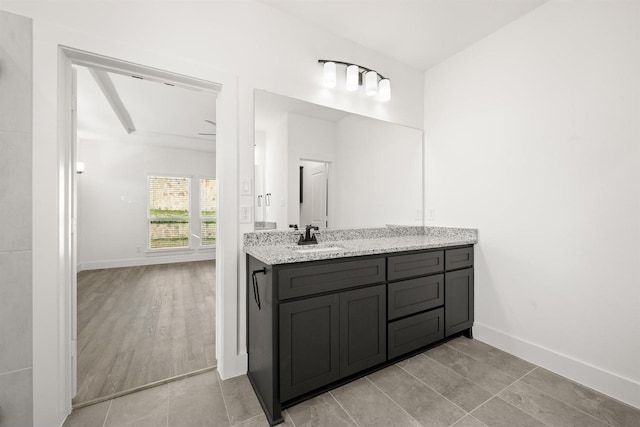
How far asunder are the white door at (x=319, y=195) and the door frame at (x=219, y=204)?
26.6 inches

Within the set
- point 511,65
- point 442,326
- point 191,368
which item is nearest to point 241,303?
point 191,368

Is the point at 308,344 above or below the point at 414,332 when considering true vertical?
above

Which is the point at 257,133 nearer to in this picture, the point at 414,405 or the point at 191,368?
the point at 191,368

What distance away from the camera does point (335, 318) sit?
1567mm

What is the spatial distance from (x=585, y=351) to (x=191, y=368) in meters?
2.71

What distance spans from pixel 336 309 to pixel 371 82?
192 cm

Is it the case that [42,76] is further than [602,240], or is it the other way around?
[602,240]

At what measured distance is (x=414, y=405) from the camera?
1.53 m

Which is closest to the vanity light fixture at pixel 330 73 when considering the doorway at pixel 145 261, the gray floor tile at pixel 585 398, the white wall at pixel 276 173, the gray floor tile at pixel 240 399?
the white wall at pixel 276 173

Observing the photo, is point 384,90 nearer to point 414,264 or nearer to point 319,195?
point 319,195

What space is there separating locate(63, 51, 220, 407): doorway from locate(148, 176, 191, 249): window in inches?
0.8

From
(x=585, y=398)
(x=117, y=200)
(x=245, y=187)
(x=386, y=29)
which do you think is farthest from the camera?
(x=117, y=200)

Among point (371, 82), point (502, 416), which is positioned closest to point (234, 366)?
point (502, 416)

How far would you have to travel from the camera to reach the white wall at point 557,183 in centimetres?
160
